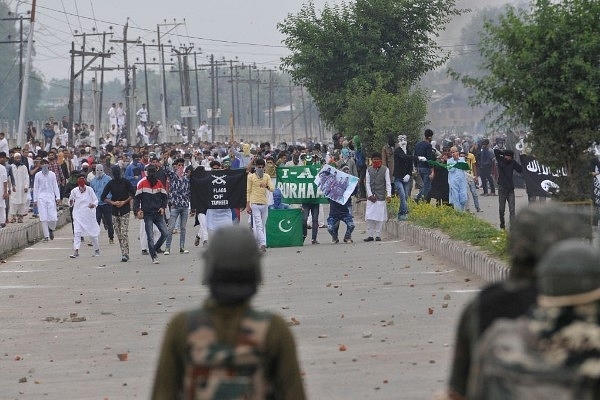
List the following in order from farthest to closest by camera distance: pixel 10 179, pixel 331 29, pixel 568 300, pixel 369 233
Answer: pixel 331 29
pixel 10 179
pixel 369 233
pixel 568 300

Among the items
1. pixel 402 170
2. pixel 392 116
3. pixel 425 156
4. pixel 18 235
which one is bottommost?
pixel 18 235

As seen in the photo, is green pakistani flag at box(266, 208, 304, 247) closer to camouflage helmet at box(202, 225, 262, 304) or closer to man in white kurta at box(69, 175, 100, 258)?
man in white kurta at box(69, 175, 100, 258)

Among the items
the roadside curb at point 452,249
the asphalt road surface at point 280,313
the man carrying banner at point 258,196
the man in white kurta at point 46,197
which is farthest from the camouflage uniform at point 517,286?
the man in white kurta at point 46,197

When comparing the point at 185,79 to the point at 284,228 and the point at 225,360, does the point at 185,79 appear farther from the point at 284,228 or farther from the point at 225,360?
the point at 225,360

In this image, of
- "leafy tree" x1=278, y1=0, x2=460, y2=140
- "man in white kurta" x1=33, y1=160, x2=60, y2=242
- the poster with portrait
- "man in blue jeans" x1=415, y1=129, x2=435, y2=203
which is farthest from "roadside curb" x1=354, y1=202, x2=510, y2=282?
"leafy tree" x1=278, y1=0, x2=460, y2=140

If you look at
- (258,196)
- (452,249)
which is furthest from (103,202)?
(452,249)

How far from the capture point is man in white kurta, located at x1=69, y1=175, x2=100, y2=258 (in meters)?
26.6

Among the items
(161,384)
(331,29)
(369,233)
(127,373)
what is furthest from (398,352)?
(331,29)

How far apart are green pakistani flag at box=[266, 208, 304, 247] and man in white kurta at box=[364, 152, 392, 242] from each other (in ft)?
3.77

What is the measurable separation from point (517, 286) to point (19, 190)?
30.3m

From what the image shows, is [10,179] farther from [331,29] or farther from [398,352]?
[398,352]

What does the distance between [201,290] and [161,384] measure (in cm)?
1399

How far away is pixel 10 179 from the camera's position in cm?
3475

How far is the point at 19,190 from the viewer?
114ft
